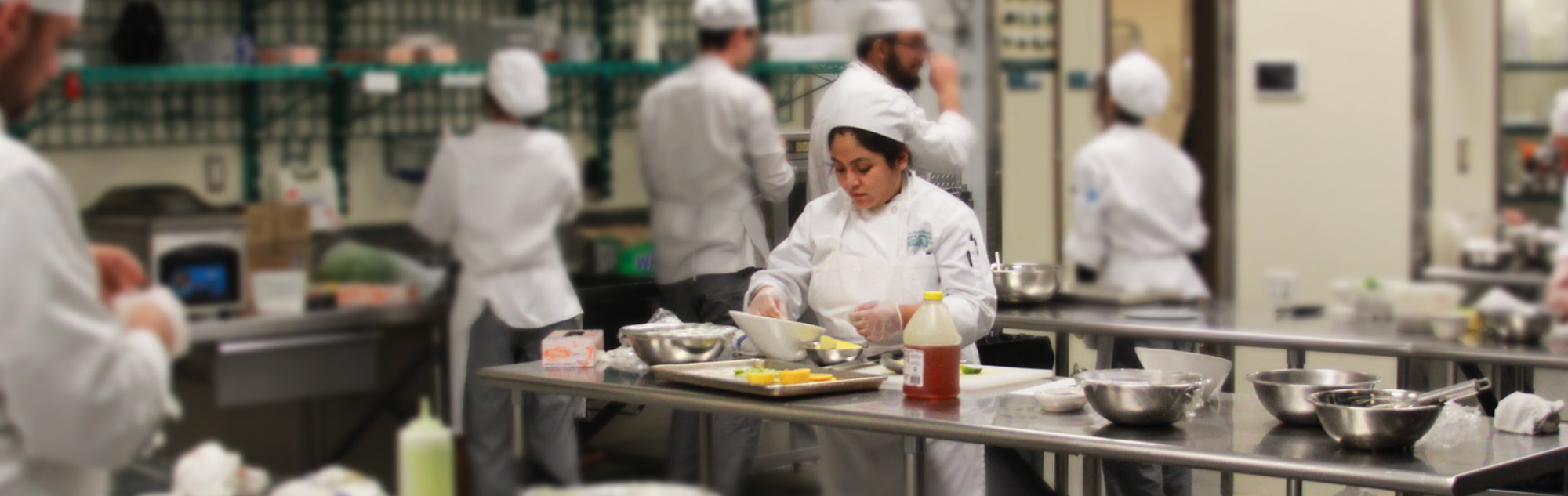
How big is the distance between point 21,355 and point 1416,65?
18.2 ft

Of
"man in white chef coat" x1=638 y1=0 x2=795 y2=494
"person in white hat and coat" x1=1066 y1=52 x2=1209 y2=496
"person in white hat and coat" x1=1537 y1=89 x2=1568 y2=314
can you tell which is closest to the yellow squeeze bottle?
"man in white chef coat" x1=638 y1=0 x2=795 y2=494

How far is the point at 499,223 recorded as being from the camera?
1296 millimetres

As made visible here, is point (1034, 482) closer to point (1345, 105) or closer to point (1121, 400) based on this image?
point (1121, 400)

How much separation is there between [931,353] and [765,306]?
38 cm

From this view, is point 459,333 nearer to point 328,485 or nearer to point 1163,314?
point 328,485

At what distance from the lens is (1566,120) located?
4293mm

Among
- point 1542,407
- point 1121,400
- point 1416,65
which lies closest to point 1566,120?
point 1416,65

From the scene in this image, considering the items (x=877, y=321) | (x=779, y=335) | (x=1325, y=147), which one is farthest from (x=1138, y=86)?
Answer: (x=779, y=335)

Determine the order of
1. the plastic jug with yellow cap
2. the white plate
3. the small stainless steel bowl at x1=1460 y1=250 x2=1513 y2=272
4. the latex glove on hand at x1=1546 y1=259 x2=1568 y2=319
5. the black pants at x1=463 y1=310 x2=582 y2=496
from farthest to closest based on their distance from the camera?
1. the small stainless steel bowl at x1=1460 y1=250 x2=1513 y2=272
2. the latex glove on hand at x1=1546 y1=259 x2=1568 y2=319
3. the white plate
4. the plastic jug with yellow cap
5. the black pants at x1=463 y1=310 x2=582 y2=496

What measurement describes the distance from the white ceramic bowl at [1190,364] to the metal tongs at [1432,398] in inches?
9.2

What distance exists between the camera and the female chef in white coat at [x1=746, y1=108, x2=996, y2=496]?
2.32 m

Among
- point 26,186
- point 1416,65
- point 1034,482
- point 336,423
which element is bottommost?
point 1034,482

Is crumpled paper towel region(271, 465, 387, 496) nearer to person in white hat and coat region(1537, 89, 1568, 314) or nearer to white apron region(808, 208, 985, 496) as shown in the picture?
white apron region(808, 208, 985, 496)

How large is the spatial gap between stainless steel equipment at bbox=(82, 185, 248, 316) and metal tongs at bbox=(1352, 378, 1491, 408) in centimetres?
133
